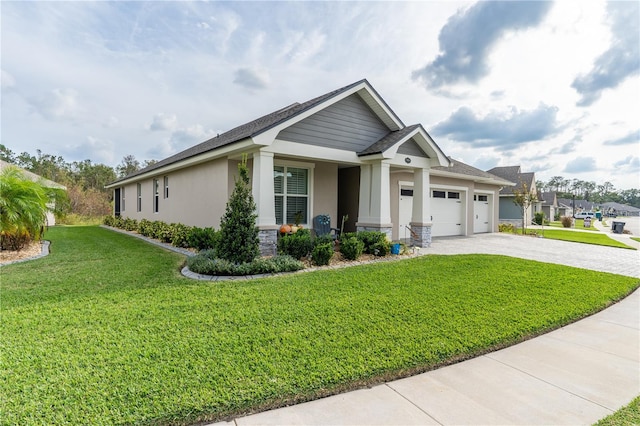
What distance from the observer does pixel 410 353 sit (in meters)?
3.48

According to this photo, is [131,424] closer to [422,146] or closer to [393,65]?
[422,146]

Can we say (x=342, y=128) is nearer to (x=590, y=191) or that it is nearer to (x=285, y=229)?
(x=285, y=229)

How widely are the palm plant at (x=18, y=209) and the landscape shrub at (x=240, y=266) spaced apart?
538cm

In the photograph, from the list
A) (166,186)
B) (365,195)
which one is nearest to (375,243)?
(365,195)

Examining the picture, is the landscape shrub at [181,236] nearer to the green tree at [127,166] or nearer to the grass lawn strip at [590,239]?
the grass lawn strip at [590,239]

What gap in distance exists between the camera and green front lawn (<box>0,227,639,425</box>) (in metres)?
2.62

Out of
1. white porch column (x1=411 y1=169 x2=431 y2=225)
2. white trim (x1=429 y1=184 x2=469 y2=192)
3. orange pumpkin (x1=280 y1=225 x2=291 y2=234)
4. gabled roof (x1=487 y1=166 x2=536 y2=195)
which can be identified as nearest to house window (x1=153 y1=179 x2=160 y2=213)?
orange pumpkin (x1=280 y1=225 x2=291 y2=234)

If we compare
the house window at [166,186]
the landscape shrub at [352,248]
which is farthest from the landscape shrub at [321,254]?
the house window at [166,186]

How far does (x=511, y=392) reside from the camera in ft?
9.67

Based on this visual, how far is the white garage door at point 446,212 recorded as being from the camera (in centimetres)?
1580

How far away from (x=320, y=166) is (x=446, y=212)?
852 cm

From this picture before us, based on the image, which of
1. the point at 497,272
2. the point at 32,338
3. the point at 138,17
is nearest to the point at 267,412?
the point at 32,338

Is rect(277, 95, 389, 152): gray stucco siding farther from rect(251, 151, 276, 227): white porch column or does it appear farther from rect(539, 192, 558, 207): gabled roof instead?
rect(539, 192, 558, 207): gabled roof

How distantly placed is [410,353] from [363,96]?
8.98 meters
